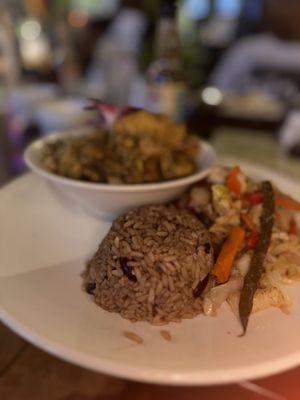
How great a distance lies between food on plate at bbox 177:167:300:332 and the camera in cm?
80

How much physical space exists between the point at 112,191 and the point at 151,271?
0.26 metres

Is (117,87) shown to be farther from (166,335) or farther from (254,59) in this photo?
(254,59)

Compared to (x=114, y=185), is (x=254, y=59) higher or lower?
lower

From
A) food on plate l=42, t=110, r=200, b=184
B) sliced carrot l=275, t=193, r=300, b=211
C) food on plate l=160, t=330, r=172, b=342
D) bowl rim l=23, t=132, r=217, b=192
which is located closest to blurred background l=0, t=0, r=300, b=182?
food on plate l=42, t=110, r=200, b=184

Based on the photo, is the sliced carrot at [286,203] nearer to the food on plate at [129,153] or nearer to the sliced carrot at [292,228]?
the sliced carrot at [292,228]

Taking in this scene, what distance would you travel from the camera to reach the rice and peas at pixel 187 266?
0.77 metres

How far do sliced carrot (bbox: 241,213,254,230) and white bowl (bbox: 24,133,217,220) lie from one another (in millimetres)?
139

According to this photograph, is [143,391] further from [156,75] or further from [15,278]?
[156,75]

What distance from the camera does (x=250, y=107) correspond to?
6.66 feet

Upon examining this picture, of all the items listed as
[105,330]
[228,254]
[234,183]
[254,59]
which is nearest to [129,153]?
[234,183]

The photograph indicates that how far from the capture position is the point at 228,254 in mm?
874

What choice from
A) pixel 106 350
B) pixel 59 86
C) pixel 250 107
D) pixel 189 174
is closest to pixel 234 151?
pixel 250 107

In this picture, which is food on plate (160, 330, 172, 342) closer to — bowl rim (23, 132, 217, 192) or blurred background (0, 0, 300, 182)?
bowl rim (23, 132, 217, 192)

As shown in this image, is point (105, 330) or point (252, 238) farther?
point (252, 238)
